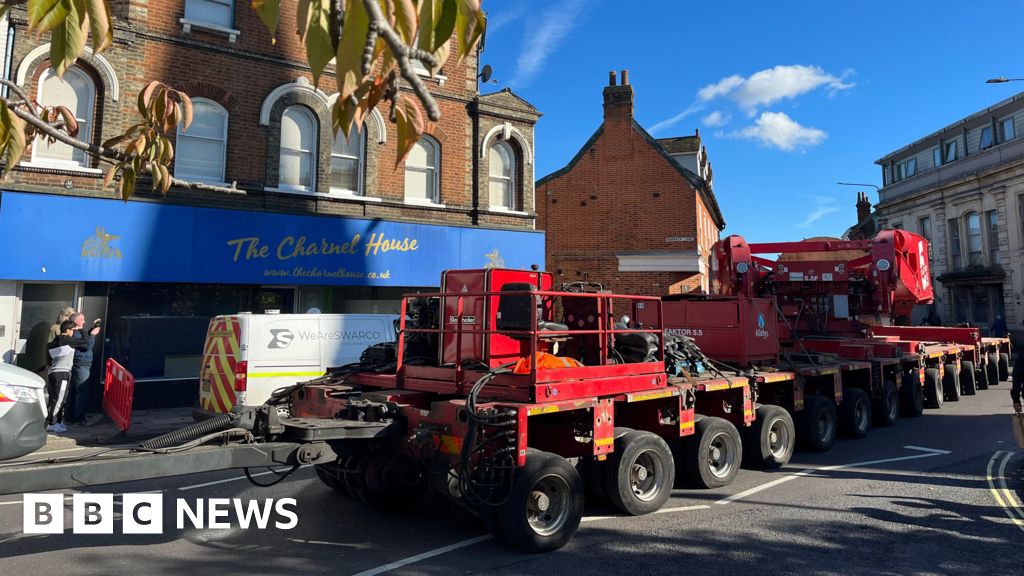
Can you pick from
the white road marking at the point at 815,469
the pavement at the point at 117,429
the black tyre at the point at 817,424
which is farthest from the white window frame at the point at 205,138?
the black tyre at the point at 817,424

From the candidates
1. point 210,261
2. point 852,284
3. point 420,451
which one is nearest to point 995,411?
point 852,284

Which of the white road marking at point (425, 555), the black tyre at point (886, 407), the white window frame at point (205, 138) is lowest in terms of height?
the white road marking at point (425, 555)

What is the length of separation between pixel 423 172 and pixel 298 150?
10.1 ft

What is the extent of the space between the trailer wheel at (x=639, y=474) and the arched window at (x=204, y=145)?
10904 mm

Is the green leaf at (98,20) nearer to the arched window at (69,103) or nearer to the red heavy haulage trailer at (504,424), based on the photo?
the red heavy haulage trailer at (504,424)

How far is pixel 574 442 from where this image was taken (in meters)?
5.57

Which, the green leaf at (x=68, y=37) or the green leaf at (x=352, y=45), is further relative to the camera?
the green leaf at (x=68, y=37)

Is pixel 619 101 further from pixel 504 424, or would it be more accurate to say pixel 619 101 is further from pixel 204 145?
pixel 504 424

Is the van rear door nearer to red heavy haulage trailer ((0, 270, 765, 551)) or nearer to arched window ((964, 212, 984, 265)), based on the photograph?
red heavy haulage trailer ((0, 270, 765, 551))

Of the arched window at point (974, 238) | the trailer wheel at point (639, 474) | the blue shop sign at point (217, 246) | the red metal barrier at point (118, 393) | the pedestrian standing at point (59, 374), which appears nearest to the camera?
the trailer wheel at point (639, 474)

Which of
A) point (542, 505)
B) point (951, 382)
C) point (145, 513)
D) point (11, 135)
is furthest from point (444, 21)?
point (951, 382)

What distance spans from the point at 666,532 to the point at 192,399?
10729 mm

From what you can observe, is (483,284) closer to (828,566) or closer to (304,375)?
(828,566)

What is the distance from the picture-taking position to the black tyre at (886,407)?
10.6m
